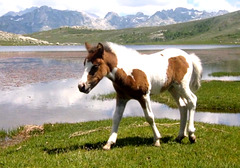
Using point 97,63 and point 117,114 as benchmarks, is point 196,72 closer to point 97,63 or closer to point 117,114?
point 117,114

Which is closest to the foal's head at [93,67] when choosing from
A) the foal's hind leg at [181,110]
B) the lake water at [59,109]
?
the foal's hind leg at [181,110]

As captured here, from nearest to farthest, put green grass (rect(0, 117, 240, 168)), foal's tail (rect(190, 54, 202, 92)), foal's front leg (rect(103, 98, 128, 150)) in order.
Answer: green grass (rect(0, 117, 240, 168))
foal's front leg (rect(103, 98, 128, 150))
foal's tail (rect(190, 54, 202, 92))

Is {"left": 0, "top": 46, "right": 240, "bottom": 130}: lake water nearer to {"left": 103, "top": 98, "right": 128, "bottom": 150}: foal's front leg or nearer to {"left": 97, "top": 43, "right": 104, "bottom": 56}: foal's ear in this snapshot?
{"left": 103, "top": 98, "right": 128, "bottom": 150}: foal's front leg

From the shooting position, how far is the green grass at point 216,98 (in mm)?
28203

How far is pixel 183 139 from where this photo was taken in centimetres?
1201

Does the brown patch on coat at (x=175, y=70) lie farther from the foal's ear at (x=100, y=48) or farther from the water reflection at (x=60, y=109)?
the water reflection at (x=60, y=109)

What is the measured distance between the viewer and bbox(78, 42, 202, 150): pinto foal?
944 cm

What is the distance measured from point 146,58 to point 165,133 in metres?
4.13

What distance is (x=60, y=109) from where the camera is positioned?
30.0 metres

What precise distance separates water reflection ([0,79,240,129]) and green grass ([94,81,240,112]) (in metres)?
1.56

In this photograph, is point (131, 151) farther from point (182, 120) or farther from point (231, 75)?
point (231, 75)

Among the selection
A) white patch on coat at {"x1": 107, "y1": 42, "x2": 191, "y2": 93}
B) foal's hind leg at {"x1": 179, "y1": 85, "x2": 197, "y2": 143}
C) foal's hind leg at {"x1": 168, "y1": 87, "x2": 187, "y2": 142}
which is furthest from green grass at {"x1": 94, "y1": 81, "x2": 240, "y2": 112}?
white patch on coat at {"x1": 107, "y1": 42, "x2": 191, "y2": 93}

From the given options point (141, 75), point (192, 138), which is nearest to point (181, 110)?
point (192, 138)

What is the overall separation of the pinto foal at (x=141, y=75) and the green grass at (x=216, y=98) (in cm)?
1750
